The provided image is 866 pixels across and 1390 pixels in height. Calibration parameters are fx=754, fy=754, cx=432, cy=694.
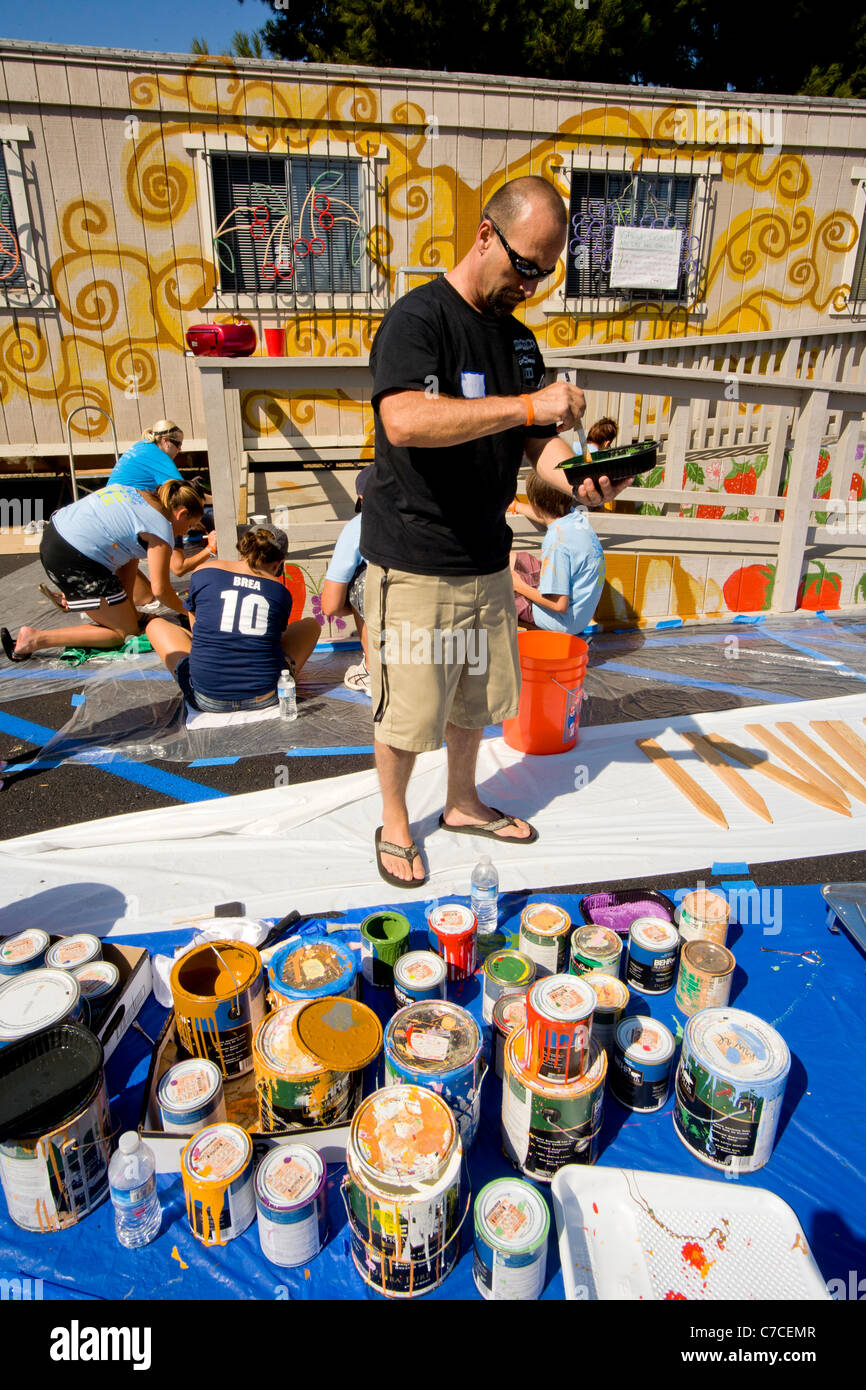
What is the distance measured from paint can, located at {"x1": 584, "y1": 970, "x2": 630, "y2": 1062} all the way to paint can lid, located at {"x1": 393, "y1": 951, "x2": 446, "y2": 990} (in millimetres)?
367

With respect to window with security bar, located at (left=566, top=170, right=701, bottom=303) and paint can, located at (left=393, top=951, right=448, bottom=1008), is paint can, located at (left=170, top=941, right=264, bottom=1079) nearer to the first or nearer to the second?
paint can, located at (left=393, top=951, right=448, bottom=1008)

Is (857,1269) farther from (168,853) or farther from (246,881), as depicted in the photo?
(168,853)

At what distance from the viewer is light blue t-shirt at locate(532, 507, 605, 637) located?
3.96 m

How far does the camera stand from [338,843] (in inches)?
114

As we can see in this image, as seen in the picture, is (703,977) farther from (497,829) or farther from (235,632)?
(235,632)

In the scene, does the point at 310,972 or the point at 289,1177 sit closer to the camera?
the point at 289,1177

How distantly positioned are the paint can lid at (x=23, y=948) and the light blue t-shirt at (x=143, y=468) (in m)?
4.75

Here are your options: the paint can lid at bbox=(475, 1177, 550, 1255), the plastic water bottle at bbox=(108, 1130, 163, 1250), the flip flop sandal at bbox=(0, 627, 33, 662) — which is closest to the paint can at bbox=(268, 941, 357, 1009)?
the plastic water bottle at bbox=(108, 1130, 163, 1250)

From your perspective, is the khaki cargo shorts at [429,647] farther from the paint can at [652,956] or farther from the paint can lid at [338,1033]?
the paint can lid at [338,1033]

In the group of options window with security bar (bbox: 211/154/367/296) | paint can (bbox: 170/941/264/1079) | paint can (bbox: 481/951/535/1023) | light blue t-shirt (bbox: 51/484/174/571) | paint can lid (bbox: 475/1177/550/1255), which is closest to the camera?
paint can lid (bbox: 475/1177/550/1255)

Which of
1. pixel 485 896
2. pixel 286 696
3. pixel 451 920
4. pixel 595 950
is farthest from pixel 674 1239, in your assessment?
pixel 286 696

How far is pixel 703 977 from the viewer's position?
6.19ft

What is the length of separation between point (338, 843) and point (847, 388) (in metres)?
4.79

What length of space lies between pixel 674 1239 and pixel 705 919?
2.74 ft
